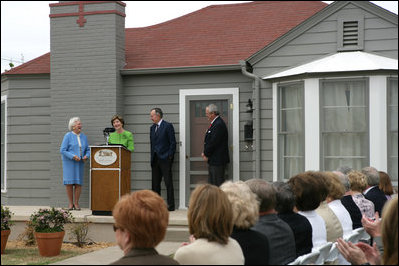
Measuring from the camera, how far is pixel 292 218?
4.29 metres

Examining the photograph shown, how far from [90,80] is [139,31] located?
2.32 m

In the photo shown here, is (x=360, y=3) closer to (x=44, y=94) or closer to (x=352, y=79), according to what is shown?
(x=352, y=79)

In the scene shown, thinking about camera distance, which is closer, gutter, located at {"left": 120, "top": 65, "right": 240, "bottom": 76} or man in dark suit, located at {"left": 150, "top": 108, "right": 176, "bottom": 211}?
man in dark suit, located at {"left": 150, "top": 108, "right": 176, "bottom": 211}

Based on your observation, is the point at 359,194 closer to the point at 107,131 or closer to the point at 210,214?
Answer: the point at 210,214

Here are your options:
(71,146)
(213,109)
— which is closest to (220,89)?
(213,109)

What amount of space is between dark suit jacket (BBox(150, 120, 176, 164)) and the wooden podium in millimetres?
707

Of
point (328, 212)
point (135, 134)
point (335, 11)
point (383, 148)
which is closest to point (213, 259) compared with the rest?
point (328, 212)

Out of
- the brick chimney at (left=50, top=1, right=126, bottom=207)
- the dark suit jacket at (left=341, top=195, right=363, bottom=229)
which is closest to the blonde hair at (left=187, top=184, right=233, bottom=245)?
the dark suit jacket at (left=341, top=195, right=363, bottom=229)

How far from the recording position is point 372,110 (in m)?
8.84

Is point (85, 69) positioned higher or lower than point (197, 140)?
higher

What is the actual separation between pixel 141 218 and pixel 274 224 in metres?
1.20

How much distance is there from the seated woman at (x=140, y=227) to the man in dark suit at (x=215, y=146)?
6644 millimetres

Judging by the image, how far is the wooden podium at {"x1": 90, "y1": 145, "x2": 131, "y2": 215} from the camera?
9.42 meters

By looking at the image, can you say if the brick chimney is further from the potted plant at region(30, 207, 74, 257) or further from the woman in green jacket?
the potted plant at region(30, 207, 74, 257)
